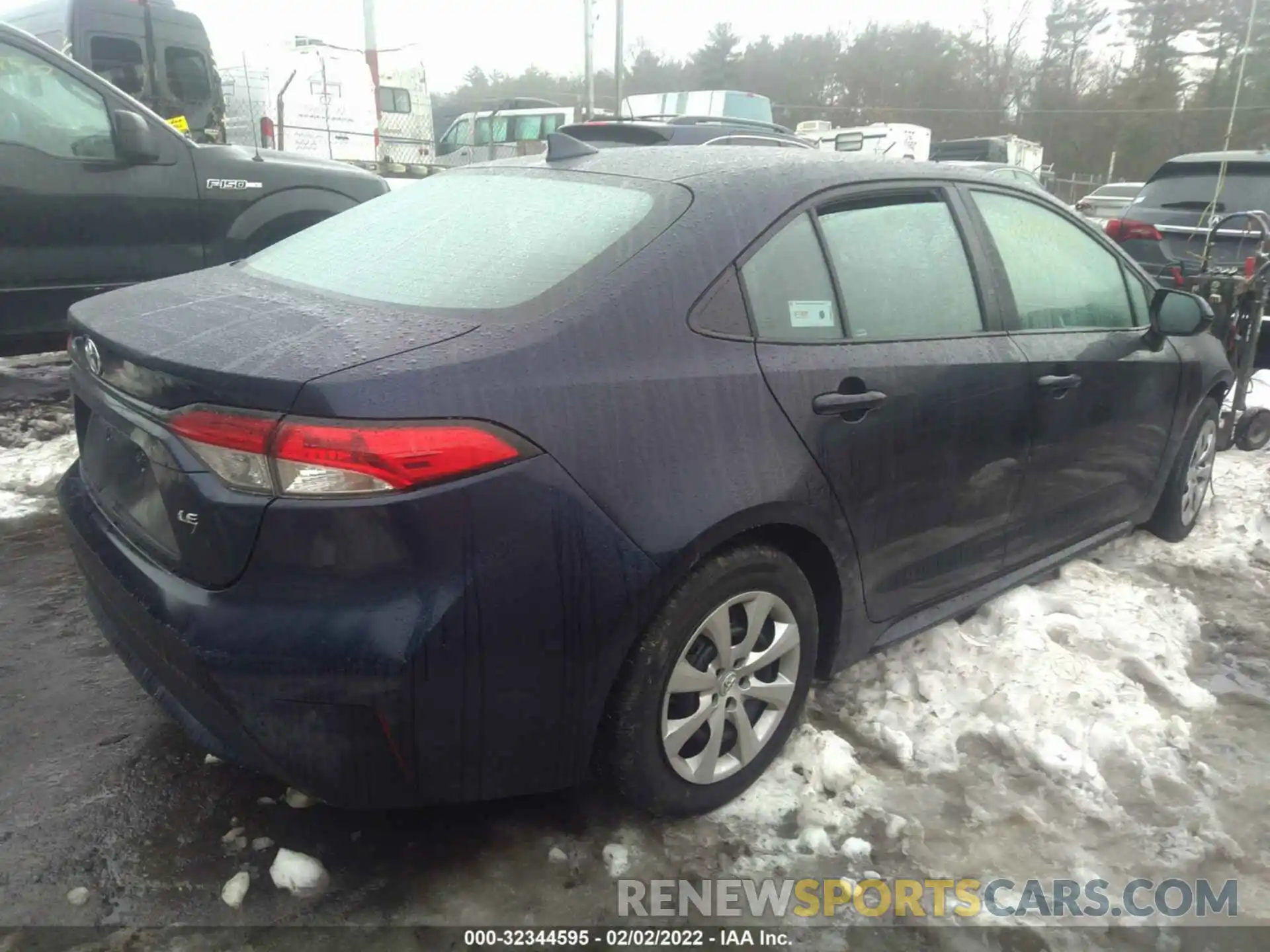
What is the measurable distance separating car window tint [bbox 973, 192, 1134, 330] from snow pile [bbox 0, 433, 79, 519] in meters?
3.92

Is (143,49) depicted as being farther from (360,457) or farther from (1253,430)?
(360,457)

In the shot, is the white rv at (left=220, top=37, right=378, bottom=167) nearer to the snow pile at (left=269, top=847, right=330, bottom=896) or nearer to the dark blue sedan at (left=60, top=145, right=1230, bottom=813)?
the dark blue sedan at (left=60, top=145, right=1230, bottom=813)

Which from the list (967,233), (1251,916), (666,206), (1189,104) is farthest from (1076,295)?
(1189,104)

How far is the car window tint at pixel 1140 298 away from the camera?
151 inches

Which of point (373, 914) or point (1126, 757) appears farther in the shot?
point (1126, 757)

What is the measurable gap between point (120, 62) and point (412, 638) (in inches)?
568

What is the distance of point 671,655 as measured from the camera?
Answer: 2268 millimetres

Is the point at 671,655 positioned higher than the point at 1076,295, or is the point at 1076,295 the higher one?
the point at 1076,295

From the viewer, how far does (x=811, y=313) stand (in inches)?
101

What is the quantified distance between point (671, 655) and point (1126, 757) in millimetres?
1510

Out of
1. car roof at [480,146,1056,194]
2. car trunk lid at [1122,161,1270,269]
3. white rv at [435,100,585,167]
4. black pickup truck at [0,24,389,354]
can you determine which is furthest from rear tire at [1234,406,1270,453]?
white rv at [435,100,585,167]

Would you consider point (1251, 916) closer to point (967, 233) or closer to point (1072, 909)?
point (1072, 909)

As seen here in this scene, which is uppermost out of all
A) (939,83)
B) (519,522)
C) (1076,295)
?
(939,83)

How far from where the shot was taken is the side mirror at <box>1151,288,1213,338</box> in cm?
370
